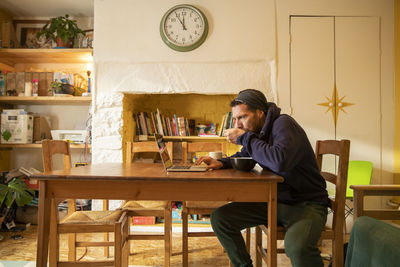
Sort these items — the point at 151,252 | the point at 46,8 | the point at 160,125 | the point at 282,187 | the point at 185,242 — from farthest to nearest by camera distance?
1. the point at 46,8
2. the point at 160,125
3. the point at 151,252
4. the point at 185,242
5. the point at 282,187

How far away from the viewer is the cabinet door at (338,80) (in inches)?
112

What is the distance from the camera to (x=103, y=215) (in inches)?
65.7

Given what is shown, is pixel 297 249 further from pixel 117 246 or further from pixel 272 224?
pixel 117 246

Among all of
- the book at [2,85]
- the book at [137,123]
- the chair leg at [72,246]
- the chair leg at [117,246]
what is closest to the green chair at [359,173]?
the chair leg at [117,246]

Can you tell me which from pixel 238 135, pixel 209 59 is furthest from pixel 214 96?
pixel 238 135

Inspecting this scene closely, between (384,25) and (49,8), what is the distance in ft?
12.7

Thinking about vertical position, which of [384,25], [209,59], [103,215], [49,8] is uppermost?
[49,8]

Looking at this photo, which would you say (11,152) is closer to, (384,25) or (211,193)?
(211,193)

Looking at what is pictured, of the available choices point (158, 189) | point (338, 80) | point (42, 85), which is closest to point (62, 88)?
point (42, 85)

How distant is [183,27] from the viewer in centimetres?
286

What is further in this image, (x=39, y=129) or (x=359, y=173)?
(x=39, y=129)

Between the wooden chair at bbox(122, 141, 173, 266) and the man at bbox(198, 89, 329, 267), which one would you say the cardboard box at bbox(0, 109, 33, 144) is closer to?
the wooden chair at bbox(122, 141, 173, 266)

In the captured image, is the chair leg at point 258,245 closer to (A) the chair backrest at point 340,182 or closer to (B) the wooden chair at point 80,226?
(A) the chair backrest at point 340,182

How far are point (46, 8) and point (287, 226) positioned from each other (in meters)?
3.66
